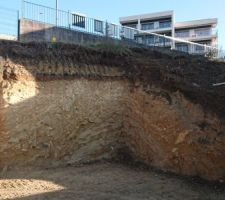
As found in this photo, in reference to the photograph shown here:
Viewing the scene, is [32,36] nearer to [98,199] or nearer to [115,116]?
[115,116]

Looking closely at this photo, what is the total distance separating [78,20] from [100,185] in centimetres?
1002

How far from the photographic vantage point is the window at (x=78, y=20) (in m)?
18.4

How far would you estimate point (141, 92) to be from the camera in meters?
12.9

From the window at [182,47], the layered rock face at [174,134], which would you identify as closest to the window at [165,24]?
the window at [182,47]

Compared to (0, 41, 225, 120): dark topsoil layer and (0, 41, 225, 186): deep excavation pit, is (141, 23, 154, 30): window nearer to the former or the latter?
(0, 41, 225, 120): dark topsoil layer

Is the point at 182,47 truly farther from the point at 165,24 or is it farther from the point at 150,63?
the point at 165,24

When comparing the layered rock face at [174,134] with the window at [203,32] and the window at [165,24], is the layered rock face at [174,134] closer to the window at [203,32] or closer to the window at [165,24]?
the window at [203,32]

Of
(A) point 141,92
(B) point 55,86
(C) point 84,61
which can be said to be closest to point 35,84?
(B) point 55,86

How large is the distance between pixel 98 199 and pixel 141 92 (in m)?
4.49

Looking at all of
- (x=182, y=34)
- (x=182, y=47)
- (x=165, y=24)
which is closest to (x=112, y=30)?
(x=182, y=47)

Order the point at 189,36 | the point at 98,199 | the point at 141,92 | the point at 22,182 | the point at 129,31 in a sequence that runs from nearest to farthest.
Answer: the point at 98,199, the point at 22,182, the point at 141,92, the point at 129,31, the point at 189,36

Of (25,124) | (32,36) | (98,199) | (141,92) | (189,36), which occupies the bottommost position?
(98,199)

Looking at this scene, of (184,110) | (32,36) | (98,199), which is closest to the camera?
(98,199)

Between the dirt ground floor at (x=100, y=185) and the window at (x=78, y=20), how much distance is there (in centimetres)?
826
